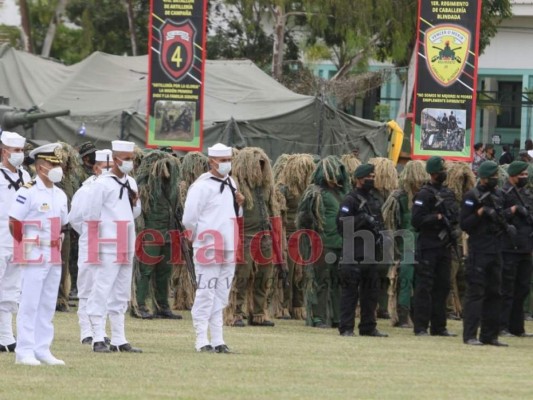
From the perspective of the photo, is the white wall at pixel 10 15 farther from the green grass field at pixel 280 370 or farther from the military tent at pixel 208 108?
the green grass field at pixel 280 370

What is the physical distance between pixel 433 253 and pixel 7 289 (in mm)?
5138

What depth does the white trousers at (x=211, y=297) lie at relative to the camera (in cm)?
1403

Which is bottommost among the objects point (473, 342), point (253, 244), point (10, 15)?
point (473, 342)

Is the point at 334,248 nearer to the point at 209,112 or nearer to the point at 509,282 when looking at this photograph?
the point at 509,282

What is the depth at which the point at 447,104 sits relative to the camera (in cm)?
2327

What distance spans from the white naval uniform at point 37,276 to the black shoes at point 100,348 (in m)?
0.93

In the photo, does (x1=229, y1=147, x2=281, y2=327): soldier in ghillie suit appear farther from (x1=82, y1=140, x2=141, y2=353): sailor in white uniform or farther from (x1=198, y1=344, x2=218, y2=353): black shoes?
(x1=82, y1=140, x2=141, y2=353): sailor in white uniform

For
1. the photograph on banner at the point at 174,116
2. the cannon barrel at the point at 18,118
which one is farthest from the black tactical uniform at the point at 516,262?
the cannon barrel at the point at 18,118

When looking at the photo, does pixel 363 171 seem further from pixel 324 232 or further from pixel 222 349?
pixel 222 349

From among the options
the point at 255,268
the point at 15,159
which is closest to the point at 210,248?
the point at 15,159

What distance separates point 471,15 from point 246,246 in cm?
776

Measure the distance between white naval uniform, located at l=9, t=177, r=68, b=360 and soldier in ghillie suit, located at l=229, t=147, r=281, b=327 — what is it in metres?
4.59

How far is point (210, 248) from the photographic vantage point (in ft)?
46.1

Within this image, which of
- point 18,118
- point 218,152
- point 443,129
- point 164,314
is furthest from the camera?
point 18,118
